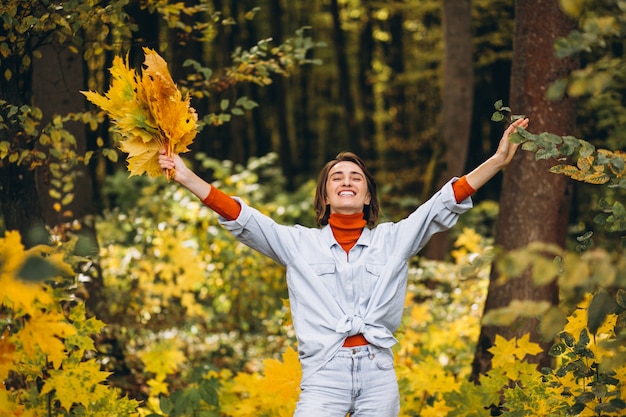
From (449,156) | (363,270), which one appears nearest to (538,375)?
(363,270)

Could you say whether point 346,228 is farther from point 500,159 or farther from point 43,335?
point 43,335

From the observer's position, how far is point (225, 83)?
4.92 metres

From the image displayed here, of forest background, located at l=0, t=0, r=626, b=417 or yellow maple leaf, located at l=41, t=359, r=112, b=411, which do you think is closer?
forest background, located at l=0, t=0, r=626, b=417

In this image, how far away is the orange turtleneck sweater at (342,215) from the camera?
350 cm

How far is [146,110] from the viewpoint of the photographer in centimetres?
340

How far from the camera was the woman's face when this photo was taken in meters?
3.71

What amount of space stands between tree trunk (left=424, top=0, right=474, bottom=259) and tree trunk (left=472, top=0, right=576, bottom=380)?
459cm

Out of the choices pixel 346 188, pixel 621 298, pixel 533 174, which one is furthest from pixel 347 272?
pixel 533 174

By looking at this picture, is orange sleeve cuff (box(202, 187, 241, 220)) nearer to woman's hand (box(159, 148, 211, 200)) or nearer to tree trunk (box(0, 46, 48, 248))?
woman's hand (box(159, 148, 211, 200))

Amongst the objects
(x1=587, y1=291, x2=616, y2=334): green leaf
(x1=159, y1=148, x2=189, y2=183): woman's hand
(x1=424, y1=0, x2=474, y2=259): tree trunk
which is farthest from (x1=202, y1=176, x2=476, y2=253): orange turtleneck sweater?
(x1=424, y1=0, x2=474, y2=259): tree trunk

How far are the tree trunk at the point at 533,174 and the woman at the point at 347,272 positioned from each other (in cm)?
148

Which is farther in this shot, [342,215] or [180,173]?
[342,215]

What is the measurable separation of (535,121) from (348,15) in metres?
17.2

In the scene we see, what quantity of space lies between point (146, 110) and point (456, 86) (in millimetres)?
6951
